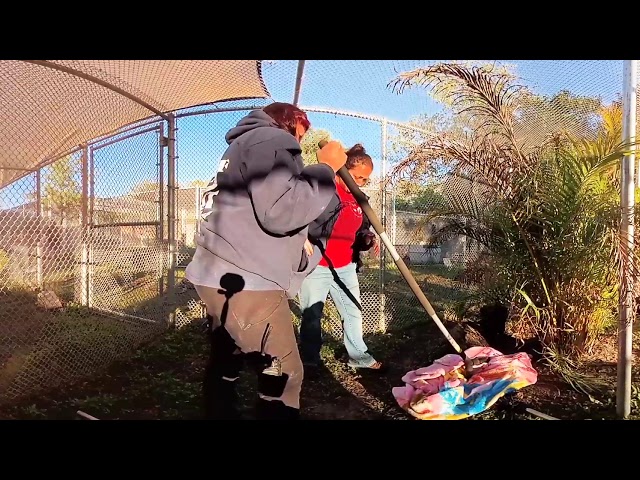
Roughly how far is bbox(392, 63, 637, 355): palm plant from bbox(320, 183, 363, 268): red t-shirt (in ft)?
2.50

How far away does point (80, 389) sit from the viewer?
374 centimetres

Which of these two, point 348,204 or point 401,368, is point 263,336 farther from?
point 401,368

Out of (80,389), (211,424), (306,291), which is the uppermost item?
(306,291)

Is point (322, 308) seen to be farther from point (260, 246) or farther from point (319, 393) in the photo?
point (260, 246)

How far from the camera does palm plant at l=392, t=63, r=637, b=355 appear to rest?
3771 mm

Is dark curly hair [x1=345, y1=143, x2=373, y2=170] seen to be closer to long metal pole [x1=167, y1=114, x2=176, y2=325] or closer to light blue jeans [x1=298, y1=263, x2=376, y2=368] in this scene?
light blue jeans [x1=298, y1=263, x2=376, y2=368]

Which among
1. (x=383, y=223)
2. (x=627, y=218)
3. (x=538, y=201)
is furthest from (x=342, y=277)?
(x=627, y=218)

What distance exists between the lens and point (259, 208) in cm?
202

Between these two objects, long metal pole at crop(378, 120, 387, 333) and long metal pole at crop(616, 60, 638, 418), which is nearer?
long metal pole at crop(616, 60, 638, 418)

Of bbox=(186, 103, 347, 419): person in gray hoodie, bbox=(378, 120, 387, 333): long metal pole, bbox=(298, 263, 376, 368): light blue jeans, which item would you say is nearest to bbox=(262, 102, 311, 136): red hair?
bbox=(186, 103, 347, 419): person in gray hoodie

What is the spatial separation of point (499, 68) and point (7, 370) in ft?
15.3

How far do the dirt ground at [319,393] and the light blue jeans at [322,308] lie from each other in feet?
0.65

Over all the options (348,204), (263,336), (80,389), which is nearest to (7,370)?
(80,389)

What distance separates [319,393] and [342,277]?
1.01 metres
